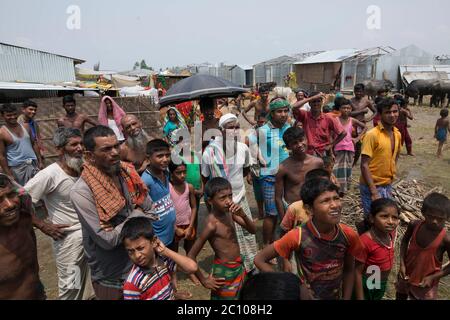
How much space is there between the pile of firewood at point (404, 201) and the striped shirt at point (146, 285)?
354 centimetres

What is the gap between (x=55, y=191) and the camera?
2598 millimetres

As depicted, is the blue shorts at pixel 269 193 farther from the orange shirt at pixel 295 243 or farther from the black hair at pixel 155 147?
the orange shirt at pixel 295 243

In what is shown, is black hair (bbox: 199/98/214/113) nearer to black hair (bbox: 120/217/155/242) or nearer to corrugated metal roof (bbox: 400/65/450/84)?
black hair (bbox: 120/217/155/242)

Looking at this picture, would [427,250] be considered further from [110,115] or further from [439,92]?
[439,92]

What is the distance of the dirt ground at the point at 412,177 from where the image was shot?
3.44 meters

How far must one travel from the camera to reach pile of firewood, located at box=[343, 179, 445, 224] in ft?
15.5

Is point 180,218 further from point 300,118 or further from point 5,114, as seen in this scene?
point 5,114

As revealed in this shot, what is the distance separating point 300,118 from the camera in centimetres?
463

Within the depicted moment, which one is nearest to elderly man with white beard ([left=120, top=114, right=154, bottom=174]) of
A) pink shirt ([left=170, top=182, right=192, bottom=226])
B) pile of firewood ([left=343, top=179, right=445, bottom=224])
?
pink shirt ([left=170, top=182, right=192, bottom=226])

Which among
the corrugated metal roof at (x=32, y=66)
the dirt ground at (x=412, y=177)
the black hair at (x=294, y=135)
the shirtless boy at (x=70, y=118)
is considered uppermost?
the corrugated metal roof at (x=32, y=66)

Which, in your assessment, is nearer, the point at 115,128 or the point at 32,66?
the point at 115,128

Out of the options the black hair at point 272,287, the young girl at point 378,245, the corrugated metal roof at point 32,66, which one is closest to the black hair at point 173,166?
the young girl at point 378,245

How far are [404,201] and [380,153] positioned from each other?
2.18 metres

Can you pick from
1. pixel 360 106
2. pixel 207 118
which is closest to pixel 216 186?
pixel 207 118
